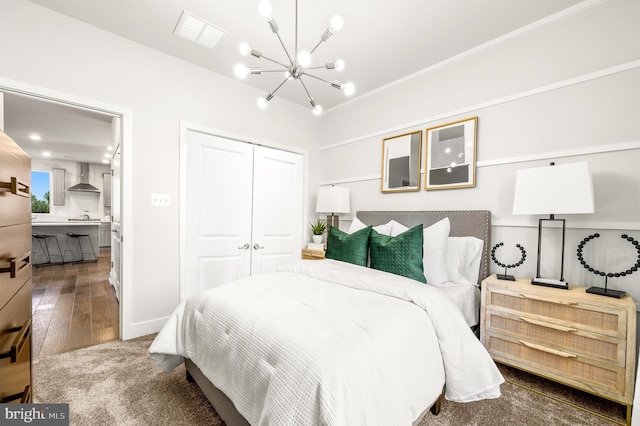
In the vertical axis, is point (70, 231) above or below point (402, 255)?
below

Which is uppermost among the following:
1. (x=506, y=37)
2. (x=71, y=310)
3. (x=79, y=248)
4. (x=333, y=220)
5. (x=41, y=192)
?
(x=506, y=37)

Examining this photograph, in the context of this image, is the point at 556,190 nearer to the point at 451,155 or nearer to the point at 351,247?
the point at 451,155

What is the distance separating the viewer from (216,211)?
125 inches

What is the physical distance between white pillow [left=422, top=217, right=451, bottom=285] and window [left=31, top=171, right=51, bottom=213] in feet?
32.8

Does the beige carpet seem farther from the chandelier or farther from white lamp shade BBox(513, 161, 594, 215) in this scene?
the chandelier

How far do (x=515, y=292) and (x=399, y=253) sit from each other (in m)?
0.85

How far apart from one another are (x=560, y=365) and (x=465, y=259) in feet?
3.07

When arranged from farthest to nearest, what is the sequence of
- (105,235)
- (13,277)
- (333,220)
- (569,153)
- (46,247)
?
1. (105,235)
2. (46,247)
3. (333,220)
4. (569,153)
5. (13,277)

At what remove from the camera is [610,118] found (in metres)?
1.97

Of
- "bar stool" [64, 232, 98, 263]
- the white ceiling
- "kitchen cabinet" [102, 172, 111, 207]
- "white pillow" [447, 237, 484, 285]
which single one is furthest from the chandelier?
"kitchen cabinet" [102, 172, 111, 207]

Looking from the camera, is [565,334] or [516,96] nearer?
[565,334]

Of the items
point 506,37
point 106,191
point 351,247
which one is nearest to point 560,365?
point 351,247

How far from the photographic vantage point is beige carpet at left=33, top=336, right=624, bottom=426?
1604 mm

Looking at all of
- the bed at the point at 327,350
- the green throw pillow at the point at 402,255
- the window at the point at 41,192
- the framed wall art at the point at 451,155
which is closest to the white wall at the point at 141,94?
the bed at the point at 327,350
